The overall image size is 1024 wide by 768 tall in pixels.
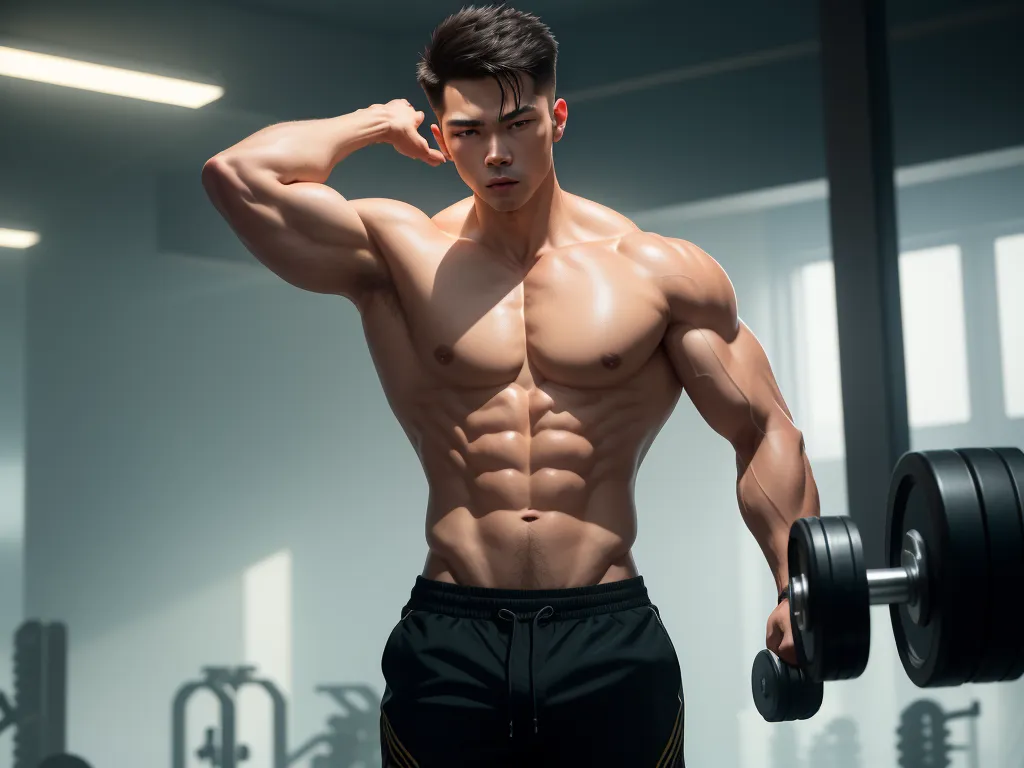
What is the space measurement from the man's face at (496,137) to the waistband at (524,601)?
48 centimetres

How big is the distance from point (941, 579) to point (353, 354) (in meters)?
2.43

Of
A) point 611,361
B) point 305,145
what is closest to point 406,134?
point 305,145

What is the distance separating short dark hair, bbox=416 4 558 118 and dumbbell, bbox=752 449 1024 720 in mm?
648

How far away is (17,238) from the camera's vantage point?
10.3 ft

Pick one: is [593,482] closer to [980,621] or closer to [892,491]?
[892,491]

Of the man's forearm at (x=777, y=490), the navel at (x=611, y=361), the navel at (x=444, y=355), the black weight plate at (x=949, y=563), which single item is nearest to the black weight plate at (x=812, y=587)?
the black weight plate at (x=949, y=563)

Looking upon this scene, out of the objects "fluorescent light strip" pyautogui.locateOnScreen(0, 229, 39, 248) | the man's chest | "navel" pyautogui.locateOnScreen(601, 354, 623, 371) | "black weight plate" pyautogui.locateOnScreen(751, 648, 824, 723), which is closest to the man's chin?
the man's chest

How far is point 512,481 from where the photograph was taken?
1.55m

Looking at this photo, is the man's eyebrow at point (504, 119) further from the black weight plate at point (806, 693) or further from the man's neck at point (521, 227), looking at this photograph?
the black weight plate at point (806, 693)

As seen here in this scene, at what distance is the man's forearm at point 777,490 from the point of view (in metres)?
1.58

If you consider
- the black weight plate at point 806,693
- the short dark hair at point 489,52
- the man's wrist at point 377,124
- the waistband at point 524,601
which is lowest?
the black weight plate at point 806,693

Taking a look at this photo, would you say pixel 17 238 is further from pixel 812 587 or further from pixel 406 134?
pixel 812 587

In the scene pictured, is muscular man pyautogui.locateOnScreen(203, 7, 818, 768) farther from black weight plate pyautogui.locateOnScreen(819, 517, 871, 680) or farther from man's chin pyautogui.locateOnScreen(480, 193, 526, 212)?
black weight plate pyautogui.locateOnScreen(819, 517, 871, 680)

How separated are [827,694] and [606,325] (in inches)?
68.7
